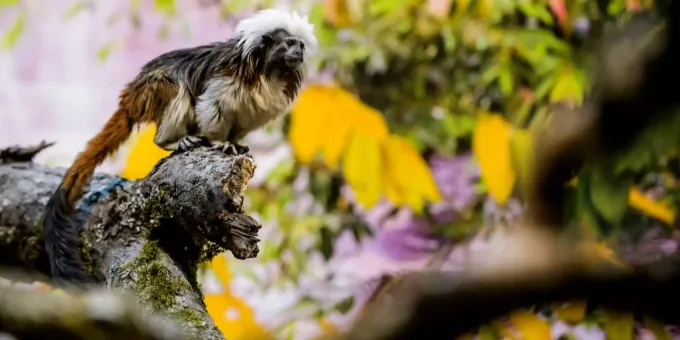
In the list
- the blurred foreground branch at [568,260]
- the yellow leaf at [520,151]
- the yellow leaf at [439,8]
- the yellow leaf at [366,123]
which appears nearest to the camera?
the blurred foreground branch at [568,260]

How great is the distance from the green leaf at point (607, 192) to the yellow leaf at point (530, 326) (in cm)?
19

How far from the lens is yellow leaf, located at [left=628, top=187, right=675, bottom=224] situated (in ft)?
4.27

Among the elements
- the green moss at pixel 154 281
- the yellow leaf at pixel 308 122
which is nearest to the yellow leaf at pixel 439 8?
the yellow leaf at pixel 308 122

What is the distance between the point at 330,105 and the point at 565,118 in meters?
0.37

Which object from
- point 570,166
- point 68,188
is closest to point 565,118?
point 570,166

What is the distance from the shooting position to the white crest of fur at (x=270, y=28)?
0.72m

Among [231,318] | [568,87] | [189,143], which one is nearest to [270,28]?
[189,143]

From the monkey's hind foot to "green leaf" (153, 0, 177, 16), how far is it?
565 mm

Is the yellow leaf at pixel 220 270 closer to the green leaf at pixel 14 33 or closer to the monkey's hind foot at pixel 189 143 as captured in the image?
the monkey's hind foot at pixel 189 143

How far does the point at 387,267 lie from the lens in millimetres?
1497

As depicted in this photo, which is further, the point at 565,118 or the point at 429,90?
the point at 429,90

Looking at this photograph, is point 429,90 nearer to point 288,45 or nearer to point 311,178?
point 311,178

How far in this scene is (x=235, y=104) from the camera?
726 mm

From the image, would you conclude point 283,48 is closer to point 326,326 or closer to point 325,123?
point 325,123
